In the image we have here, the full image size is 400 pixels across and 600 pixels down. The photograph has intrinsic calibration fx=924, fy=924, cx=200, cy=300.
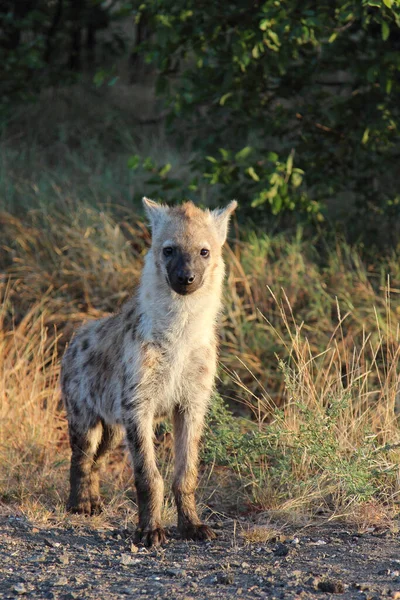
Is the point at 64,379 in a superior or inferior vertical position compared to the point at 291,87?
inferior

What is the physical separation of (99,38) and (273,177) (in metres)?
8.21

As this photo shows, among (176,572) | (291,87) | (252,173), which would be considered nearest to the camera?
(176,572)

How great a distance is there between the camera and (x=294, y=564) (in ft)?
13.1

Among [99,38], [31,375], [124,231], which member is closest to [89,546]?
[31,375]

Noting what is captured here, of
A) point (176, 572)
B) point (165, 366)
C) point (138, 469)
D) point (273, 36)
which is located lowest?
point (176, 572)

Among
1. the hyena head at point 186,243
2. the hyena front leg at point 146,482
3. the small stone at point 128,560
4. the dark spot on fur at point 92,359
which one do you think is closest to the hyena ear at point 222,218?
the hyena head at point 186,243

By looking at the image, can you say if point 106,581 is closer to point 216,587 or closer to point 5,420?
point 216,587

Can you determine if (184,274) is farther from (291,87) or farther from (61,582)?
(291,87)

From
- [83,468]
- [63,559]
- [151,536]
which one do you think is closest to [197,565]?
[151,536]

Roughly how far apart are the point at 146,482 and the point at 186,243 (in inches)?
47.7

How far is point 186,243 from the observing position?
185 inches

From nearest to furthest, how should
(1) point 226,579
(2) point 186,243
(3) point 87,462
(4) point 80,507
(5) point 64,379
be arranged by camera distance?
(1) point 226,579 → (2) point 186,243 → (4) point 80,507 → (3) point 87,462 → (5) point 64,379

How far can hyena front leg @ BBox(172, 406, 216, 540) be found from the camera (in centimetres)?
452

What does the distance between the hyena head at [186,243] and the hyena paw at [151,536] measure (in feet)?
3.79
